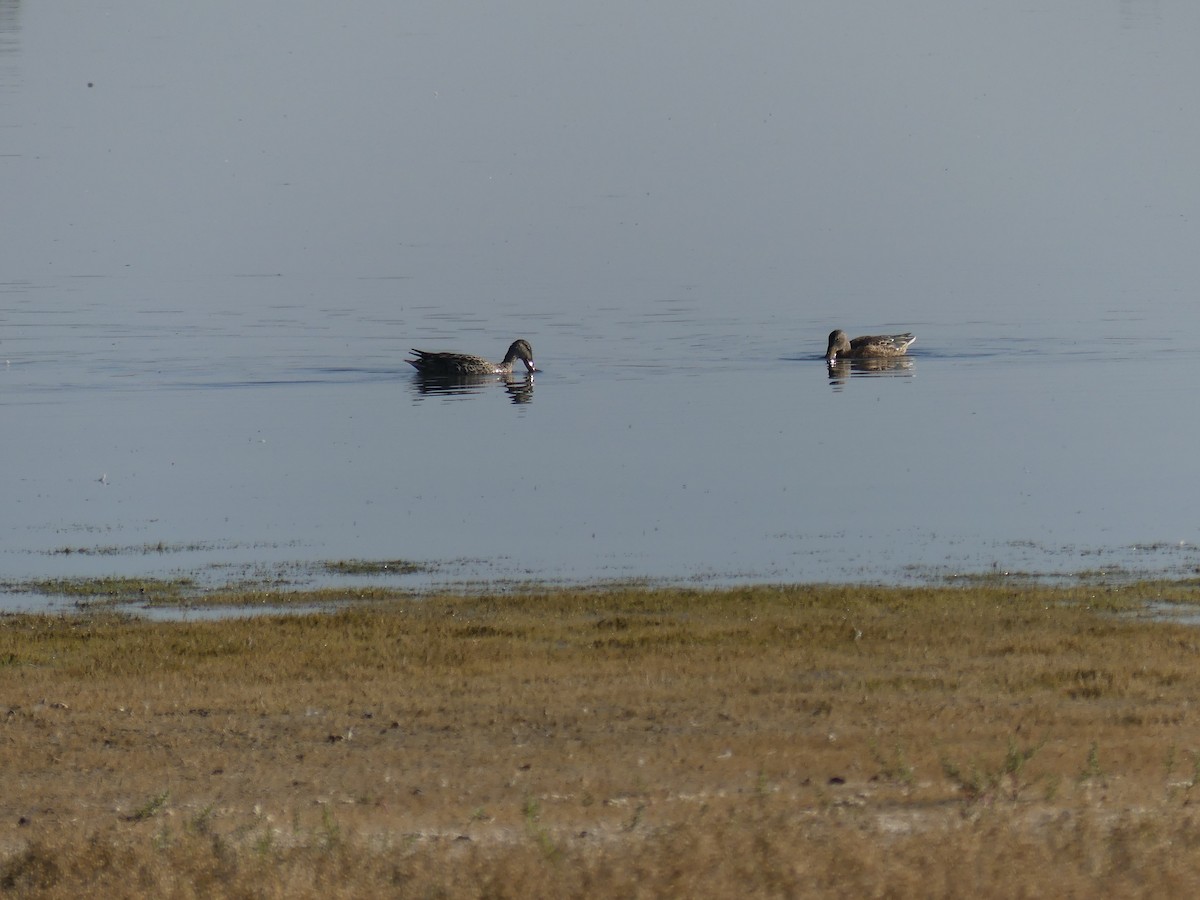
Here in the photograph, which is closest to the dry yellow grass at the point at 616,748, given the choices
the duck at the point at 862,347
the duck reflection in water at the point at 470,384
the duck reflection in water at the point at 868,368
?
the duck reflection in water at the point at 470,384

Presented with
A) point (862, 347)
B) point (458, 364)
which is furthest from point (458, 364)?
point (862, 347)

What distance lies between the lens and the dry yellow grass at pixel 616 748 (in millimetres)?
8258

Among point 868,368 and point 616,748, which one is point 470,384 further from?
point 616,748

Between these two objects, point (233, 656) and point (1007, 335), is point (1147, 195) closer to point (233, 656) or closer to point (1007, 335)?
point (1007, 335)

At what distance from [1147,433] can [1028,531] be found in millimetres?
6622

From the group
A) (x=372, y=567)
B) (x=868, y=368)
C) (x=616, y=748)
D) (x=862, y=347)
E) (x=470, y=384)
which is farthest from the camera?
(x=862, y=347)

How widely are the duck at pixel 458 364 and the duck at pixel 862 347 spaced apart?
5022 millimetres

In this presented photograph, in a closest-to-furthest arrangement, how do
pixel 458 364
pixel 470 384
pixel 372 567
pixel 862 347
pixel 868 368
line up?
pixel 372 567 → pixel 470 384 → pixel 458 364 → pixel 868 368 → pixel 862 347

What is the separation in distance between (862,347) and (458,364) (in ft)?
21.0

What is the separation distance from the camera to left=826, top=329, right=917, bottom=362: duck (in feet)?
107

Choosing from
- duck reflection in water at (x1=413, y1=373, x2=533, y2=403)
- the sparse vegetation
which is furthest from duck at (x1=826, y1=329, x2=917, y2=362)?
the sparse vegetation

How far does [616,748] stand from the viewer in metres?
10.8

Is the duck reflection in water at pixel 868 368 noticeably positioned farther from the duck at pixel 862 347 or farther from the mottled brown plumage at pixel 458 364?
the mottled brown plumage at pixel 458 364

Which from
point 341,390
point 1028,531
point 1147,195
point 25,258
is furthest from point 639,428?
point 1147,195
